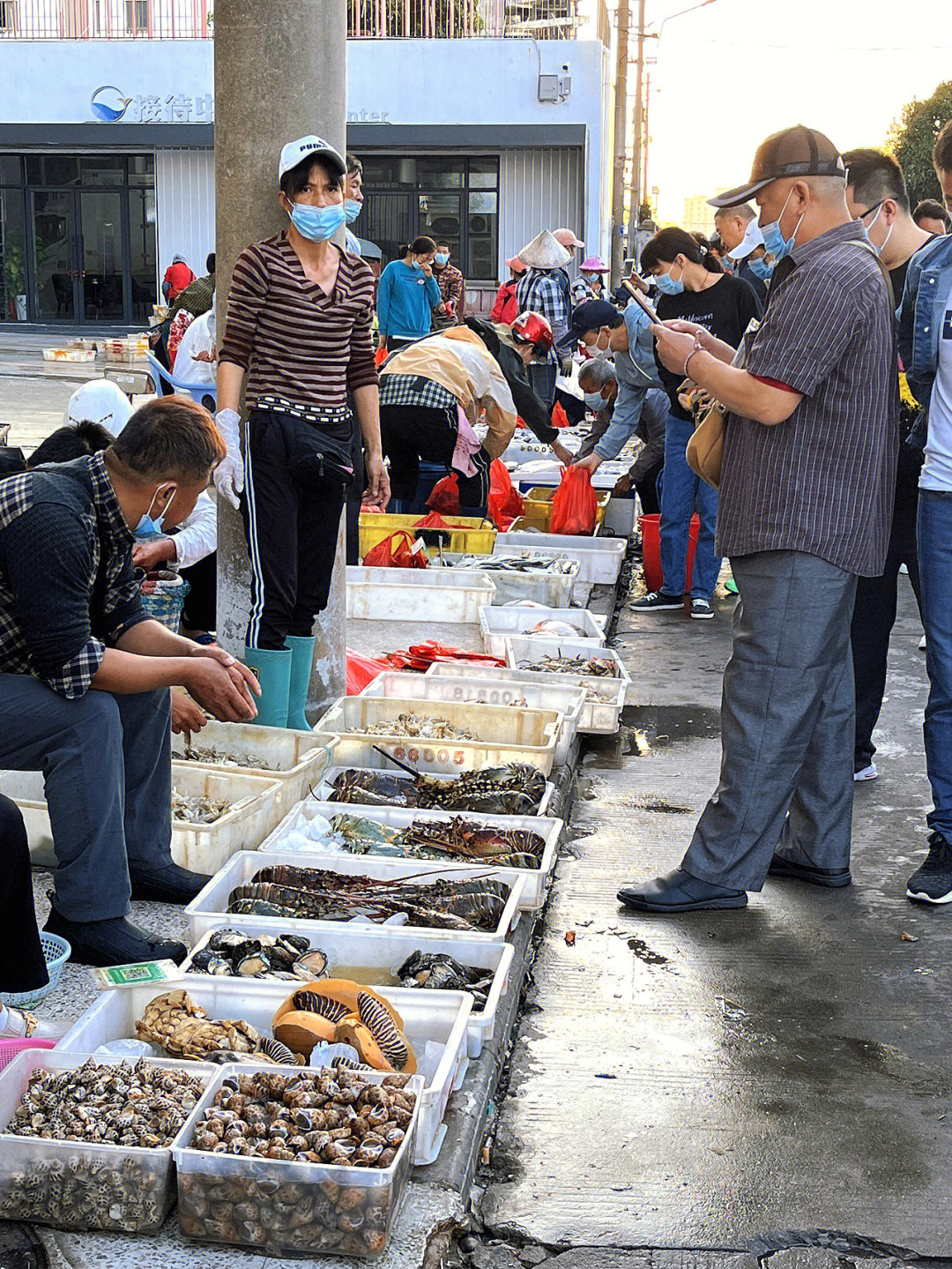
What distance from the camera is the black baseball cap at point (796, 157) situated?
4082 mm

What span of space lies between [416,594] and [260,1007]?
4.56 meters

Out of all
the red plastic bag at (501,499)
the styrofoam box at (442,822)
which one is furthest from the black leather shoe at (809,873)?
the red plastic bag at (501,499)

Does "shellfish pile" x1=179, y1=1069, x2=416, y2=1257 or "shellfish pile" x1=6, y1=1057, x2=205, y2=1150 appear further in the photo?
"shellfish pile" x1=6, y1=1057, x2=205, y2=1150

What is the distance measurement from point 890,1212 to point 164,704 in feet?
7.18

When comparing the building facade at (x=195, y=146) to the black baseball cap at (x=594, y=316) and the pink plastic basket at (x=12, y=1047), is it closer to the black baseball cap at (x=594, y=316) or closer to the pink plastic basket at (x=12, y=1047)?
the black baseball cap at (x=594, y=316)

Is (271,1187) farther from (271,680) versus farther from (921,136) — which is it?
(921,136)

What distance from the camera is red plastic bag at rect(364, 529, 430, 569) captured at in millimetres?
8102

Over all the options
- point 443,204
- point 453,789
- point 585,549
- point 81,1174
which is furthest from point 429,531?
point 443,204

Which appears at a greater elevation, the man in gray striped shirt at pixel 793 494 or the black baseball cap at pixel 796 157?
the black baseball cap at pixel 796 157

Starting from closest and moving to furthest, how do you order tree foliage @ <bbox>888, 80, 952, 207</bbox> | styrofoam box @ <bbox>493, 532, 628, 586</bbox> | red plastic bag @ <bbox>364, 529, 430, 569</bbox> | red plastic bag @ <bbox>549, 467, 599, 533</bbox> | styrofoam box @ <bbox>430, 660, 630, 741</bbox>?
1. styrofoam box @ <bbox>430, 660, 630, 741</bbox>
2. red plastic bag @ <bbox>364, 529, 430, 569</bbox>
3. styrofoam box @ <bbox>493, 532, 628, 586</bbox>
4. red plastic bag @ <bbox>549, 467, 599, 533</bbox>
5. tree foliage @ <bbox>888, 80, 952, 207</bbox>

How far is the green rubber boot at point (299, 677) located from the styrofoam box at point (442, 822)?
31.8 inches

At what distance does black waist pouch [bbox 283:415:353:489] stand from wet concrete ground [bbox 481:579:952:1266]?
1.55 meters

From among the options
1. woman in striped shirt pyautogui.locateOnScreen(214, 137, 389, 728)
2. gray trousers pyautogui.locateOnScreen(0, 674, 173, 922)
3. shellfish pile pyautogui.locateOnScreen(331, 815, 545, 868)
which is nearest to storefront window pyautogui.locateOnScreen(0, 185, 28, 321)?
woman in striped shirt pyautogui.locateOnScreen(214, 137, 389, 728)

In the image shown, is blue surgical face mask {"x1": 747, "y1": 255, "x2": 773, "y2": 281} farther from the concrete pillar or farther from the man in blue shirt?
the concrete pillar
